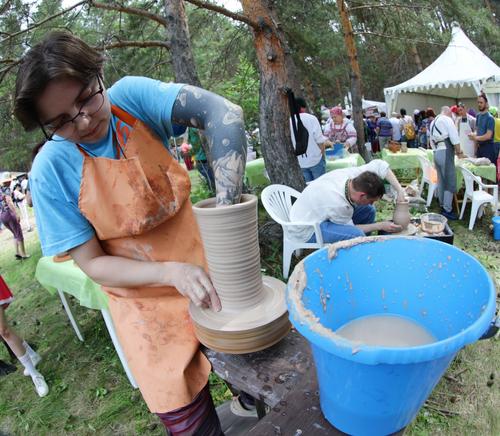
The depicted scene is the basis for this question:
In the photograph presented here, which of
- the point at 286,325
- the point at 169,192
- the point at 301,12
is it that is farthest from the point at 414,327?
the point at 301,12

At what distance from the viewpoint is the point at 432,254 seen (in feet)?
2.81

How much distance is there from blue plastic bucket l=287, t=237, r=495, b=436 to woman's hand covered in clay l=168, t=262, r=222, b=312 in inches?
11.8

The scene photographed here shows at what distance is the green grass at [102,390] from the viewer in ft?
7.52

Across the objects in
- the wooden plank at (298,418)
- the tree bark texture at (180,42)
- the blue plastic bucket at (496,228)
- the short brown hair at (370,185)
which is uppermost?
the tree bark texture at (180,42)

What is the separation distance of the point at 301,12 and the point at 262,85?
5.10 metres

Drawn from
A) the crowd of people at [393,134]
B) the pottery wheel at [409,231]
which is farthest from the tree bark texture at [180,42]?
the pottery wheel at [409,231]

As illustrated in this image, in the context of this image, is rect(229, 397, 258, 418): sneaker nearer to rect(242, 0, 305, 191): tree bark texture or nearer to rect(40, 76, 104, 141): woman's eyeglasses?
rect(40, 76, 104, 141): woman's eyeglasses

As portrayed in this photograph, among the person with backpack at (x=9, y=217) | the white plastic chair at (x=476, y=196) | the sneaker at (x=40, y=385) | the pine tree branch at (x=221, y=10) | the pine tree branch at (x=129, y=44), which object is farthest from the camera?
the person with backpack at (x=9, y=217)

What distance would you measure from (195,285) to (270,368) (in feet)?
1.02

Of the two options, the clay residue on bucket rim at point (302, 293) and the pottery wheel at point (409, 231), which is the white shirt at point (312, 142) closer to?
the pottery wheel at point (409, 231)

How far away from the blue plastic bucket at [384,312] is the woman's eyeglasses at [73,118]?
67 cm

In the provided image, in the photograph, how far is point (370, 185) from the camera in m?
3.13

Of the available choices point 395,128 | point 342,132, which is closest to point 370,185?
point 342,132

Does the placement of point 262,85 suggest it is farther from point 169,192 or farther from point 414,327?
point 414,327
